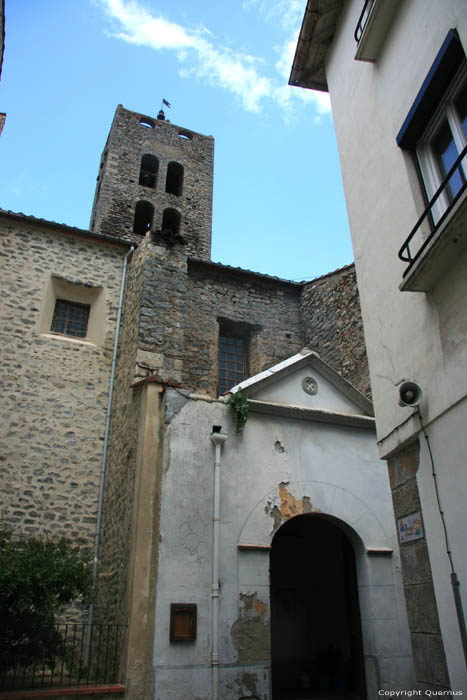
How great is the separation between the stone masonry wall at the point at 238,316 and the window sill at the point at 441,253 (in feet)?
26.9

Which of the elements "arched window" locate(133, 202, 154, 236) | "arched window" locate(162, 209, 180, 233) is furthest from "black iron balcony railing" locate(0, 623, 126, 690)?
"arched window" locate(162, 209, 180, 233)

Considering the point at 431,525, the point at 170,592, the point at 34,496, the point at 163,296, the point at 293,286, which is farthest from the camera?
the point at 293,286

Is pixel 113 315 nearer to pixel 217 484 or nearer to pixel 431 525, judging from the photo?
pixel 217 484

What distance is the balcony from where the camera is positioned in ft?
12.9

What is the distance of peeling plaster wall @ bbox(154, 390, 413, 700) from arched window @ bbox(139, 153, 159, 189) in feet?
60.3

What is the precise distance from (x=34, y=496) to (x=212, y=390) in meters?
4.46

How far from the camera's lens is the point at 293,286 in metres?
15.0

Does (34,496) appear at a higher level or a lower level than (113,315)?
lower

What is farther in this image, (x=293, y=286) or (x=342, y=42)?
(x=293, y=286)

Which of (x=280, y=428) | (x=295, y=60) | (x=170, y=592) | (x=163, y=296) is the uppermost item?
(x=295, y=60)

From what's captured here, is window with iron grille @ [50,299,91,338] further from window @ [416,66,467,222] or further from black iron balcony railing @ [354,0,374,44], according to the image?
window @ [416,66,467,222]

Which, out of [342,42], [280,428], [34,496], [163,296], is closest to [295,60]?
[342,42]

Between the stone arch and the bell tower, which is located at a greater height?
the bell tower

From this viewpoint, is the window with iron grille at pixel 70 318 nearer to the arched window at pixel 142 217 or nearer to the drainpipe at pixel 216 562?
the drainpipe at pixel 216 562
